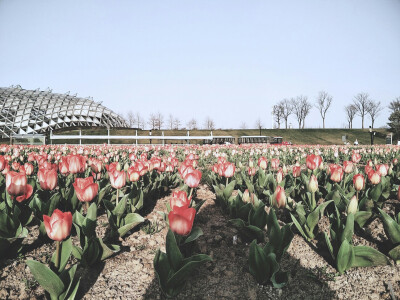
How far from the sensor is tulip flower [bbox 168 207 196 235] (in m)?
1.35

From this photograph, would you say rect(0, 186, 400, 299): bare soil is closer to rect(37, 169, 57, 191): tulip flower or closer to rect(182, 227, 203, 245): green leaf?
rect(182, 227, 203, 245): green leaf

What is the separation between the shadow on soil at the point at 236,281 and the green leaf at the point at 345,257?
0.37 feet

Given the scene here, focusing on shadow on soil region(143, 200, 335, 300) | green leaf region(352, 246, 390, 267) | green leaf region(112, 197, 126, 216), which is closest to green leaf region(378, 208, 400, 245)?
green leaf region(352, 246, 390, 267)

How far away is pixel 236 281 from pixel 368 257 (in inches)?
39.6

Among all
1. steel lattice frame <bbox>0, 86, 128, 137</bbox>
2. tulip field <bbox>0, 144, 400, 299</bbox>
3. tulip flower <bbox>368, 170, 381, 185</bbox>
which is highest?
steel lattice frame <bbox>0, 86, 128, 137</bbox>

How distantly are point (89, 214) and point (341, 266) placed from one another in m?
1.93

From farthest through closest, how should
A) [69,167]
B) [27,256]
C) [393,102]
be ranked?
[393,102] < [69,167] < [27,256]

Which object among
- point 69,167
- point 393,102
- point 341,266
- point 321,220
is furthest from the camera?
point 393,102

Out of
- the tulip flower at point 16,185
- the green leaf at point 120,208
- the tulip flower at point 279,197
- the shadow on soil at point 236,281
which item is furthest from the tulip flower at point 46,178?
the tulip flower at point 279,197

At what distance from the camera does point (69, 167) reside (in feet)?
9.39

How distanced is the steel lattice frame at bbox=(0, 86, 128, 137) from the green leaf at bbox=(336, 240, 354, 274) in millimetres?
57947

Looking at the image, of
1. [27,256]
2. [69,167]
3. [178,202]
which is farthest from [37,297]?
[69,167]

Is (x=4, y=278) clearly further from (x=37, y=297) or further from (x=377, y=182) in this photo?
(x=377, y=182)

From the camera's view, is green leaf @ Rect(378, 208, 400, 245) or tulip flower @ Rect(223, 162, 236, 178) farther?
tulip flower @ Rect(223, 162, 236, 178)
